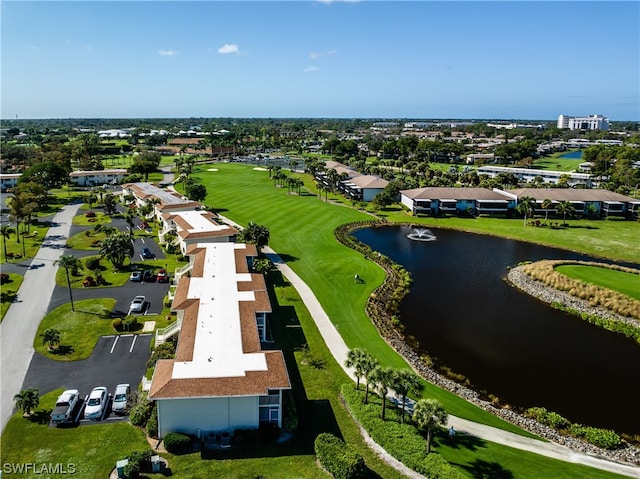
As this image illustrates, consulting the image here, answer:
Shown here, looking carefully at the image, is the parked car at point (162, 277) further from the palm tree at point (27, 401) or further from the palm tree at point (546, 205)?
the palm tree at point (546, 205)

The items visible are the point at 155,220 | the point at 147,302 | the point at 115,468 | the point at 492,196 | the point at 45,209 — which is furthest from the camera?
the point at 492,196

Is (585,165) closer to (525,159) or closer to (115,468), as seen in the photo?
(525,159)

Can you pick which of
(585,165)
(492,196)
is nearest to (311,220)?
(492,196)

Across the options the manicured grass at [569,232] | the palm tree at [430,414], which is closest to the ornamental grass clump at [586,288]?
the manicured grass at [569,232]

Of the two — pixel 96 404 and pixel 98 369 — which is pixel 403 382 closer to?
pixel 96 404

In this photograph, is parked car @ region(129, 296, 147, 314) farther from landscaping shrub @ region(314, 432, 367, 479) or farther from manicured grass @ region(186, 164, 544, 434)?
landscaping shrub @ region(314, 432, 367, 479)

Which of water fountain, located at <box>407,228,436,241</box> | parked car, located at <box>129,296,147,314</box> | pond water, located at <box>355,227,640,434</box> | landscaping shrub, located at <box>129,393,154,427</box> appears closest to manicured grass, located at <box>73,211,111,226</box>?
parked car, located at <box>129,296,147,314</box>
